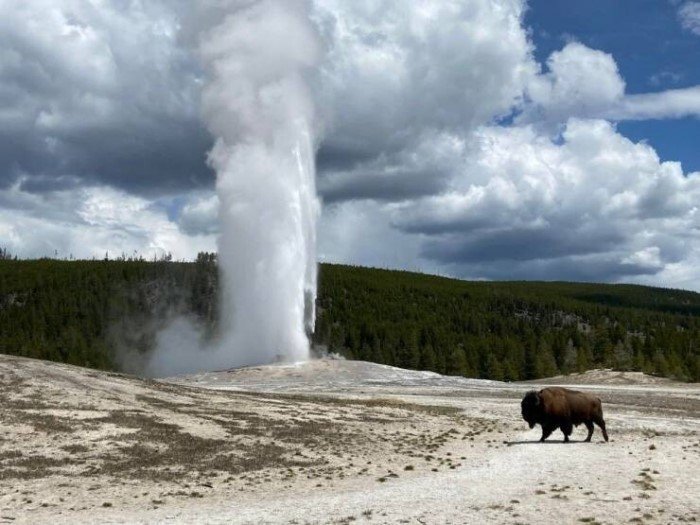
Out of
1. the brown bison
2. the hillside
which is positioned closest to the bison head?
the brown bison

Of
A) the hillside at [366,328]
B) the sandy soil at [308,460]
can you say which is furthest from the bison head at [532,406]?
the hillside at [366,328]

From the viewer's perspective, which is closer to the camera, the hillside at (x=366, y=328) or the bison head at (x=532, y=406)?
the bison head at (x=532, y=406)

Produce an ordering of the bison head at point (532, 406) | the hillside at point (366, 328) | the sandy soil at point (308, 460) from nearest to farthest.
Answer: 1. the sandy soil at point (308, 460)
2. the bison head at point (532, 406)
3. the hillside at point (366, 328)

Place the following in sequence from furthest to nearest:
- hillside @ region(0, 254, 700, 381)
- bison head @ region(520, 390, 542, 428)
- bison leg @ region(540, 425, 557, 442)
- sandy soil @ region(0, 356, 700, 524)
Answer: hillside @ region(0, 254, 700, 381) < bison leg @ region(540, 425, 557, 442) < bison head @ region(520, 390, 542, 428) < sandy soil @ region(0, 356, 700, 524)

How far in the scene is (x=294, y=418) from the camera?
32469mm

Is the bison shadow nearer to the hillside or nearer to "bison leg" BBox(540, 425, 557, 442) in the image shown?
"bison leg" BBox(540, 425, 557, 442)

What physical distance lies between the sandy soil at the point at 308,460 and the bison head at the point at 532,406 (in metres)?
1.06

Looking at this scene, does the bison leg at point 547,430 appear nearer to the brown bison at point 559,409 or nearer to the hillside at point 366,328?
the brown bison at point 559,409

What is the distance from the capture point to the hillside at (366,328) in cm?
10412

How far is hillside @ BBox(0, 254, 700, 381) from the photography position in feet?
342

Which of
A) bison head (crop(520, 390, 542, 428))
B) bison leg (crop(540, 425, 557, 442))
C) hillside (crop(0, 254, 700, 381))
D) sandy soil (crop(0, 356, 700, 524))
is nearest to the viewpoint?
sandy soil (crop(0, 356, 700, 524))

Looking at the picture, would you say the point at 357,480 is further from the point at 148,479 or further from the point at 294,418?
the point at 294,418

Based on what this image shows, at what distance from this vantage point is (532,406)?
2558 cm

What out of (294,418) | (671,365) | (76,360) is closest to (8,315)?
(76,360)
